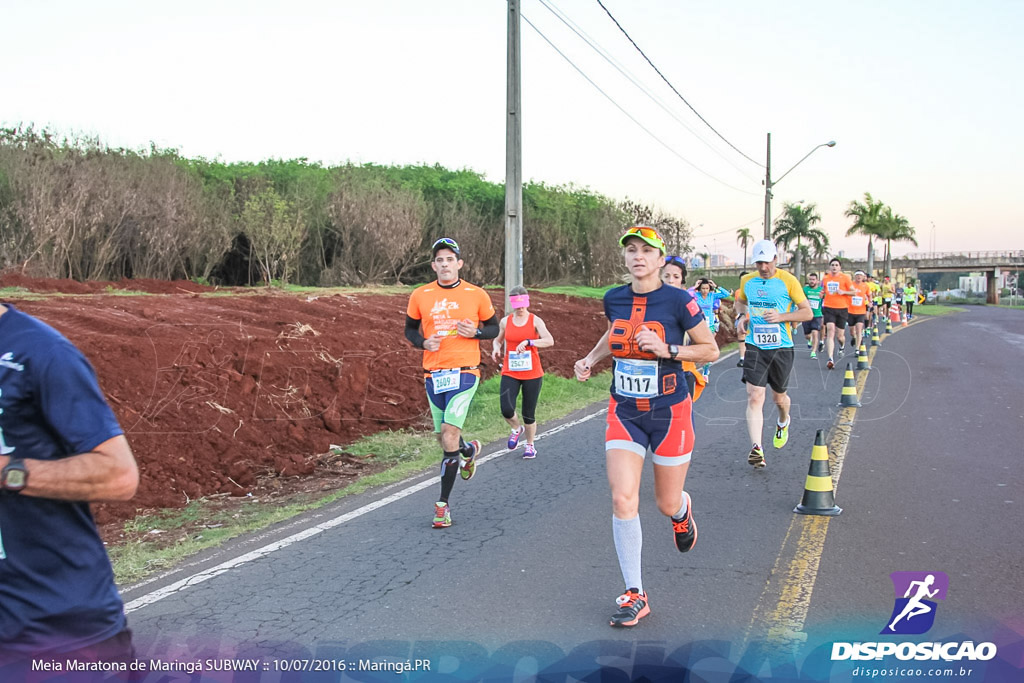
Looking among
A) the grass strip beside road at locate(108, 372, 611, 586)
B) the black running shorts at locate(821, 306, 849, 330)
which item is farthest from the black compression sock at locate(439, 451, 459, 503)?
the black running shorts at locate(821, 306, 849, 330)

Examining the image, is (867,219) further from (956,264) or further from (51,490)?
(51,490)

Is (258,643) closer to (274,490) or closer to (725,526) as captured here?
(725,526)

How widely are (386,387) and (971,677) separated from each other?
35.0 ft

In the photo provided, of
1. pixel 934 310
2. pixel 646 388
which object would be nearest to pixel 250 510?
pixel 646 388

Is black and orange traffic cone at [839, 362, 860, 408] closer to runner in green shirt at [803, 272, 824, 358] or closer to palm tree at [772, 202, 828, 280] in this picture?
runner in green shirt at [803, 272, 824, 358]

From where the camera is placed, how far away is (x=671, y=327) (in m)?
5.02

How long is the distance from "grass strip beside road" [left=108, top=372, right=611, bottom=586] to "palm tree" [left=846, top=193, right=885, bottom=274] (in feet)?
238

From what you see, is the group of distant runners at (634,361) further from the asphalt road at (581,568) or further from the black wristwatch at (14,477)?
the black wristwatch at (14,477)

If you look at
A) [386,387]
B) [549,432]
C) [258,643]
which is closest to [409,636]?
[258,643]

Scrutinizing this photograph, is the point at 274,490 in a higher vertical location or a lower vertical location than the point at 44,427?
lower

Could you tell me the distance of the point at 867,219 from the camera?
256 feet

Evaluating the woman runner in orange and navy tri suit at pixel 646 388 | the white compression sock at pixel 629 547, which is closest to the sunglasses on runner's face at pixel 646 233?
the woman runner in orange and navy tri suit at pixel 646 388

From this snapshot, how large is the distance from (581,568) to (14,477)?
3.94 m

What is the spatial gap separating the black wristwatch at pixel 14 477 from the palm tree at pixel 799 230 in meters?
71.9
